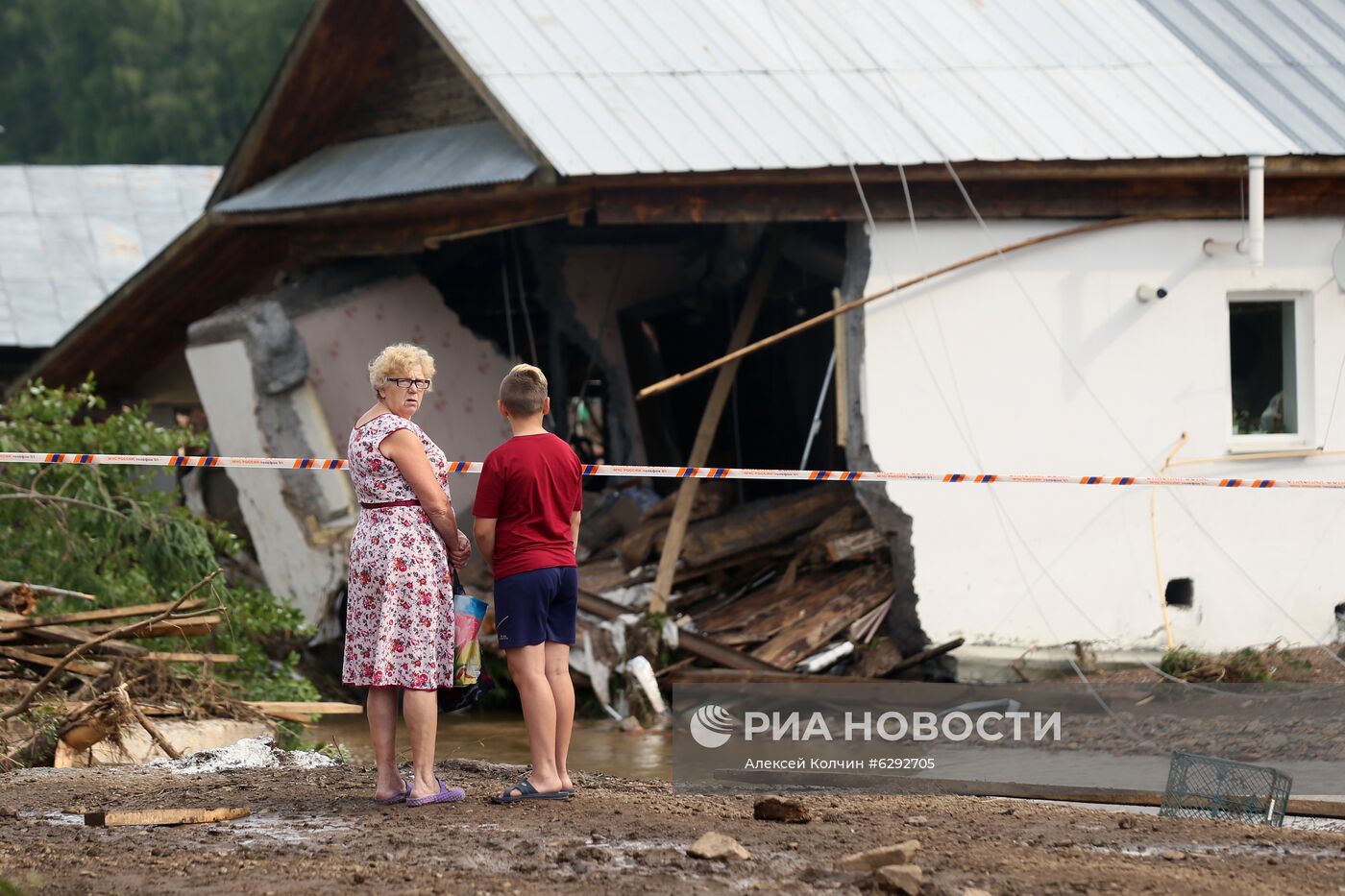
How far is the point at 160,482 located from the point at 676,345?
5.05m

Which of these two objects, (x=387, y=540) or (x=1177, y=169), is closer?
(x=387, y=540)

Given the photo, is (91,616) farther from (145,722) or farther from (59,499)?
(59,499)

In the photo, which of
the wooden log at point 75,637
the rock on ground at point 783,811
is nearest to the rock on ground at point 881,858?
the rock on ground at point 783,811

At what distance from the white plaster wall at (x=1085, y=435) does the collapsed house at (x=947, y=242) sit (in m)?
0.02

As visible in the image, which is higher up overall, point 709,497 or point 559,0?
point 559,0

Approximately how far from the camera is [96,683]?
25.3ft

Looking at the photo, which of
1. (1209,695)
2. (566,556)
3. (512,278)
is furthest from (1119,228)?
(566,556)

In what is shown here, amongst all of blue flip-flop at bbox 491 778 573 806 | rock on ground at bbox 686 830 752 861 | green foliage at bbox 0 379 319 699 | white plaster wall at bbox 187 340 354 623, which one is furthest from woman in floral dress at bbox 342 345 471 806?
white plaster wall at bbox 187 340 354 623

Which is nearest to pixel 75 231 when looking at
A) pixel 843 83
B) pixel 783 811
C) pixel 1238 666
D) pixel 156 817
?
pixel 843 83

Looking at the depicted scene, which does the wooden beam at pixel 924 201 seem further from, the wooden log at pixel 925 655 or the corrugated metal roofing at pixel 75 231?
the corrugated metal roofing at pixel 75 231

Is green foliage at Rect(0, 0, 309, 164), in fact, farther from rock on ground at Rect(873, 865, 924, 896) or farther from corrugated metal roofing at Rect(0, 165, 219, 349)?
rock on ground at Rect(873, 865, 924, 896)

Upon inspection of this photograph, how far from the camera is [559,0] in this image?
39.3ft

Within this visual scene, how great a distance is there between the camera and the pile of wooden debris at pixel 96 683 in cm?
737

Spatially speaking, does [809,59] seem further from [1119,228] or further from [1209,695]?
[1209,695]
